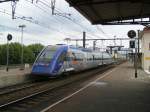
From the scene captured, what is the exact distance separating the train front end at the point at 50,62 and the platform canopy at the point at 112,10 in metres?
6.18

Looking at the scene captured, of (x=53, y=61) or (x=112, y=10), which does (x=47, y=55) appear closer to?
(x=53, y=61)

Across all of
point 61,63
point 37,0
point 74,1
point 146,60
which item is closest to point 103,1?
point 74,1

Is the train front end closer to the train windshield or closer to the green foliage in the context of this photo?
the train windshield

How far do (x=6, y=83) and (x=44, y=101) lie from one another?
351 inches

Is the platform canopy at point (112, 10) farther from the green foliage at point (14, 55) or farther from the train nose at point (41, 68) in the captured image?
the green foliage at point (14, 55)

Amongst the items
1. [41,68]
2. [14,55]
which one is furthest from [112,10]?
[14,55]

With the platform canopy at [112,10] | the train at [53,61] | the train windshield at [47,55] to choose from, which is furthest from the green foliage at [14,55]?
the platform canopy at [112,10]

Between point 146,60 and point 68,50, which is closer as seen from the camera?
point 68,50

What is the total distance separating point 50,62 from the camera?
89.8ft

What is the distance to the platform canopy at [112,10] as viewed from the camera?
15914mm

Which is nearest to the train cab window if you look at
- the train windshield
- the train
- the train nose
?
the train

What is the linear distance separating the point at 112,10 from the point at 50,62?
9819 millimetres

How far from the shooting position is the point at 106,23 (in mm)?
22344

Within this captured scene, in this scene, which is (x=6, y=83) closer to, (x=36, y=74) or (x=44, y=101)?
(x=36, y=74)
